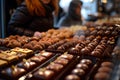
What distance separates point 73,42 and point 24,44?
471 mm

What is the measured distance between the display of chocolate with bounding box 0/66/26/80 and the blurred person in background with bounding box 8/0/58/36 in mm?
1259

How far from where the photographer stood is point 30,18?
8.97 feet

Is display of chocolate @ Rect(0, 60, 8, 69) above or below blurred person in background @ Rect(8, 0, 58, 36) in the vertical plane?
below

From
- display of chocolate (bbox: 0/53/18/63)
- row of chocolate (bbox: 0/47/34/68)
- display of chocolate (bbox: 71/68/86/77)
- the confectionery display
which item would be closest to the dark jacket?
the confectionery display

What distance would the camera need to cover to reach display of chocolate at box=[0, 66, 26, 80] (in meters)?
1.24

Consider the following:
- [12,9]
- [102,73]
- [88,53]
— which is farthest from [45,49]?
[12,9]

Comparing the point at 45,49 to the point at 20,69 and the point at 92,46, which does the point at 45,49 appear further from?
the point at 20,69

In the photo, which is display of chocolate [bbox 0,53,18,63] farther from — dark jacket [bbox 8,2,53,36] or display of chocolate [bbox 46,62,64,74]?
dark jacket [bbox 8,2,53,36]

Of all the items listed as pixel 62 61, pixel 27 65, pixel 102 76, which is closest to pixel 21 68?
pixel 27 65

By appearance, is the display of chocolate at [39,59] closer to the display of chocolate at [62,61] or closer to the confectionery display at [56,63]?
the confectionery display at [56,63]

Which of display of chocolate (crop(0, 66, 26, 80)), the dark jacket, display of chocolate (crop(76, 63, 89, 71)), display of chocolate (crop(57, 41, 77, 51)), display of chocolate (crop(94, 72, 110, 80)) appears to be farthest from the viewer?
the dark jacket

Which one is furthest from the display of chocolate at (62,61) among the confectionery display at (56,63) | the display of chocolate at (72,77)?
the display of chocolate at (72,77)

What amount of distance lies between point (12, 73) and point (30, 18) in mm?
1559

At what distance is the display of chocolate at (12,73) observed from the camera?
1239 mm
